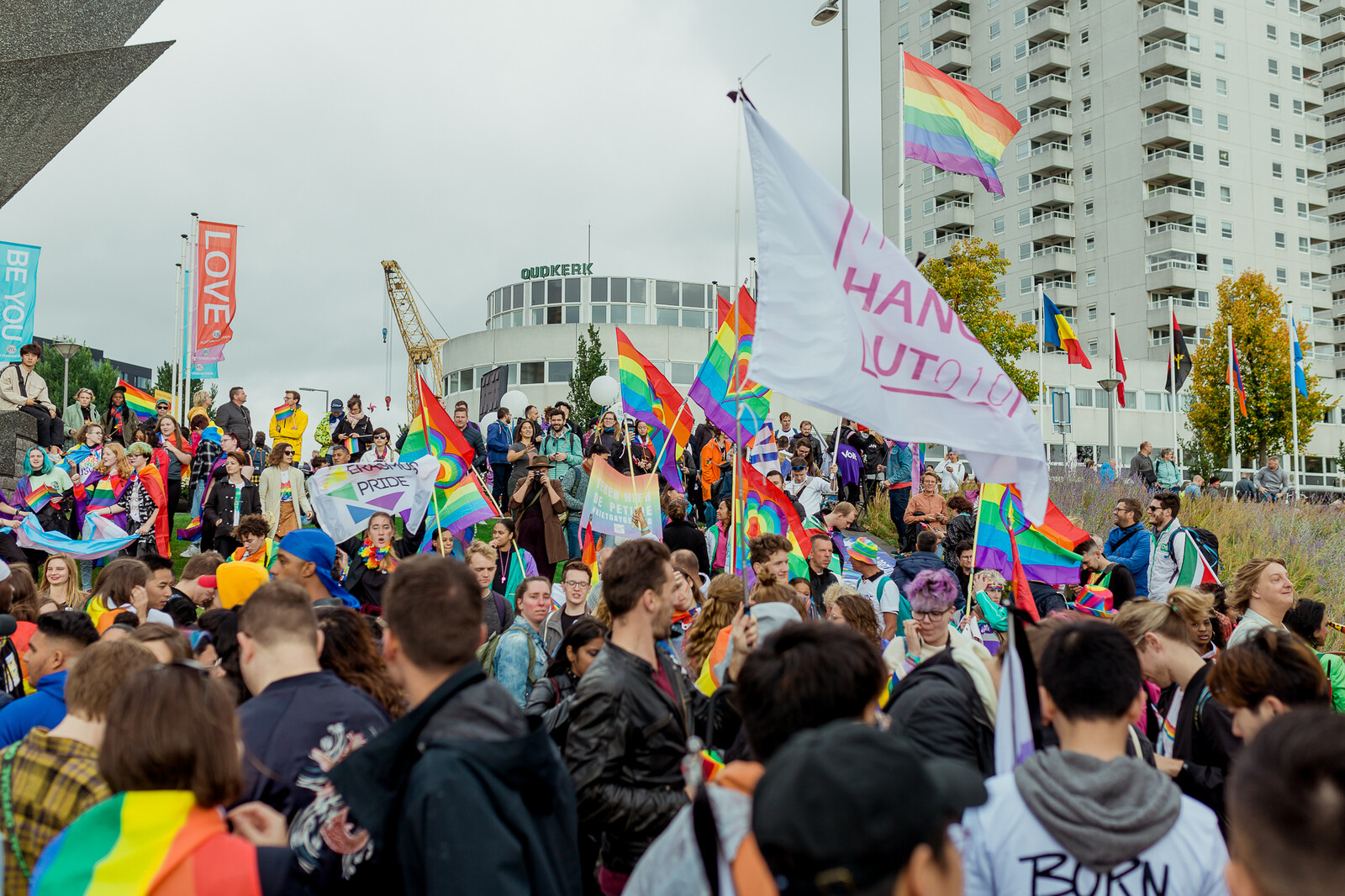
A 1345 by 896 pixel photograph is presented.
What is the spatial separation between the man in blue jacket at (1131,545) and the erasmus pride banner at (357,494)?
25.4 ft

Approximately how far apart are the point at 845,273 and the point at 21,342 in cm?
1660

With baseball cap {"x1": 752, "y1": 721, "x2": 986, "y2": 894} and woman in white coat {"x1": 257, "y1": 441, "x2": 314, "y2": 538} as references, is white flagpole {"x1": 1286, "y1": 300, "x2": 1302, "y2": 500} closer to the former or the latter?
woman in white coat {"x1": 257, "y1": 441, "x2": 314, "y2": 538}

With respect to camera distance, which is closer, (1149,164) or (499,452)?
(499,452)

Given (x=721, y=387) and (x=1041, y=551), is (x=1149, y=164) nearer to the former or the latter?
(x=721, y=387)

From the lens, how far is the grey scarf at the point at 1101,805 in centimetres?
284

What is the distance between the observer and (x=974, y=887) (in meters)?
3.04

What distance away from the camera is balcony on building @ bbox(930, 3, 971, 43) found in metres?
76.2

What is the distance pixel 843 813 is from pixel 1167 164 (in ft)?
251

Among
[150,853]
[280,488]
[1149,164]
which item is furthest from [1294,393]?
[150,853]

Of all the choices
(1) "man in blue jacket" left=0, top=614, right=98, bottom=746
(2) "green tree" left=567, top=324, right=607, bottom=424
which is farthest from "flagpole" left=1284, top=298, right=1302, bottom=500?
(1) "man in blue jacket" left=0, top=614, right=98, bottom=746

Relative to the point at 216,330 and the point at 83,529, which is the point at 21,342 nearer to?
the point at 83,529

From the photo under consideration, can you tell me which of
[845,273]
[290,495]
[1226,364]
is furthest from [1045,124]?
[845,273]

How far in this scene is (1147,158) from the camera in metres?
70.4

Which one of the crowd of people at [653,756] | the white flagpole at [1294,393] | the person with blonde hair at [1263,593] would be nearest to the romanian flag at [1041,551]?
the person with blonde hair at [1263,593]
